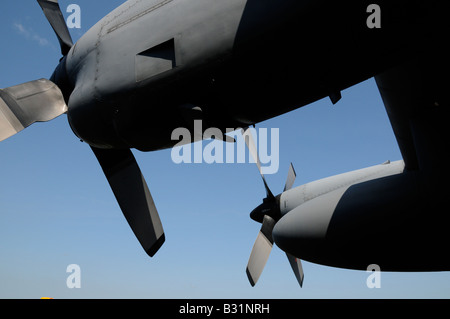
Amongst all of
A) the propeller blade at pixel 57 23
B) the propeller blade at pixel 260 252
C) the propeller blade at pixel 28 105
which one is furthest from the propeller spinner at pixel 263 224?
the propeller blade at pixel 28 105

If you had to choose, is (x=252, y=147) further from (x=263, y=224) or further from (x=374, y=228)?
(x=374, y=228)

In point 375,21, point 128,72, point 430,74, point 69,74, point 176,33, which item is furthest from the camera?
point 69,74

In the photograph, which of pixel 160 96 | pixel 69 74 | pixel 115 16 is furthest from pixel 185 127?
pixel 69 74

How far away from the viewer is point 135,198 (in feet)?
20.5

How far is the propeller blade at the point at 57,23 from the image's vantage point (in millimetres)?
6027

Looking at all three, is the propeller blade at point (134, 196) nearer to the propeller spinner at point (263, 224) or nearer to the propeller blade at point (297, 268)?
the propeller spinner at point (263, 224)

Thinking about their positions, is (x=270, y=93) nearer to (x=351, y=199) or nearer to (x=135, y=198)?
(x=351, y=199)

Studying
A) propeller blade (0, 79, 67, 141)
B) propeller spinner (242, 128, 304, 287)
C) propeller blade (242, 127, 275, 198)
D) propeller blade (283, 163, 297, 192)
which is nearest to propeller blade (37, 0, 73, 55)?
propeller blade (0, 79, 67, 141)

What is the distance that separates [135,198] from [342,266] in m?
3.78

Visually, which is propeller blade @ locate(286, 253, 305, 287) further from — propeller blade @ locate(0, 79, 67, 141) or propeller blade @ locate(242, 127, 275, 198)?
propeller blade @ locate(0, 79, 67, 141)

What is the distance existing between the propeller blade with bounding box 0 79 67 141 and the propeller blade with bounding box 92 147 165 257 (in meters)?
1.16

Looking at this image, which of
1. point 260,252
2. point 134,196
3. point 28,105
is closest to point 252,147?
point 260,252

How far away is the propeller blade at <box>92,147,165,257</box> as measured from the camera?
611 centimetres

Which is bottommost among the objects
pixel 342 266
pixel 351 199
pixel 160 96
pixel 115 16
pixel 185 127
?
pixel 342 266
